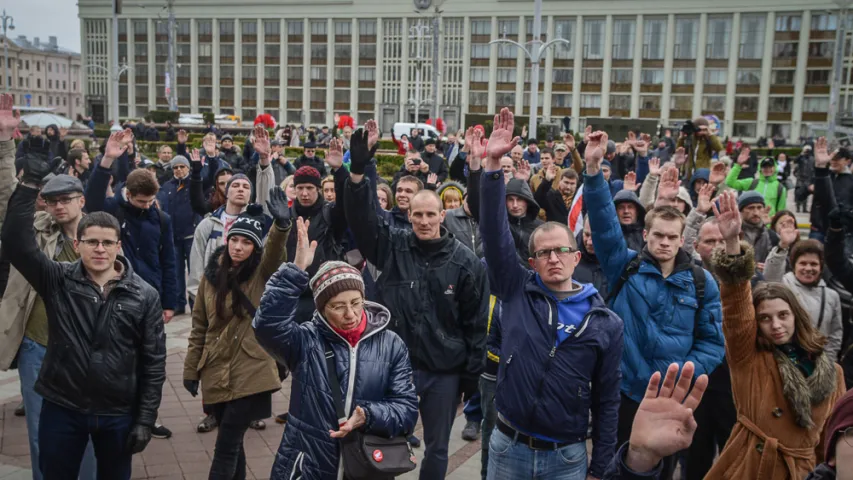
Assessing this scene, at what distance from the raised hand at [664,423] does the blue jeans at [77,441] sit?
3001 millimetres

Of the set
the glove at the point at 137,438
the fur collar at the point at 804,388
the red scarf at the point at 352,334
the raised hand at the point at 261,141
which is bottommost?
the glove at the point at 137,438

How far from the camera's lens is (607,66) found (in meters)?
72.1

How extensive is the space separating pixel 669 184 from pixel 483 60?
7168 cm

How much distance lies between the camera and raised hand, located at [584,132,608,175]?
4465 millimetres

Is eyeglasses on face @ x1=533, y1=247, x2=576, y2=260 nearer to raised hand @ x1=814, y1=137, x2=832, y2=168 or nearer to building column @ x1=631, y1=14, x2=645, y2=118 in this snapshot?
raised hand @ x1=814, y1=137, x2=832, y2=168

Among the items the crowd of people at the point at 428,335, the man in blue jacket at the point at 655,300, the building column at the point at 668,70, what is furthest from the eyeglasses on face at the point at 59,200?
the building column at the point at 668,70

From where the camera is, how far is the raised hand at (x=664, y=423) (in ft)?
7.54

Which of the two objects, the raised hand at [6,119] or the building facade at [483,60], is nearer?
the raised hand at [6,119]

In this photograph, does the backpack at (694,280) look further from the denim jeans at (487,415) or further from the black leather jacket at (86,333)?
the black leather jacket at (86,333)

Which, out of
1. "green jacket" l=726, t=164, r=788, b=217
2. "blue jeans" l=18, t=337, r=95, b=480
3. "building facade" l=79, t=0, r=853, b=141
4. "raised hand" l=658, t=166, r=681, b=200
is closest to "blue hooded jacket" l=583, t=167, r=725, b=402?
"raised hand" l=658, t=166, r=681, b=200

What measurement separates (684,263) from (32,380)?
4151 mm

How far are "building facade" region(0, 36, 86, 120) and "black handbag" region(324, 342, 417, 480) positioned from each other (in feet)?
386

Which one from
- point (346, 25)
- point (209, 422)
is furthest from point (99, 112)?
point (209, 422)

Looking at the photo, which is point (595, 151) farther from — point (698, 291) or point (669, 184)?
point (669, 184)
